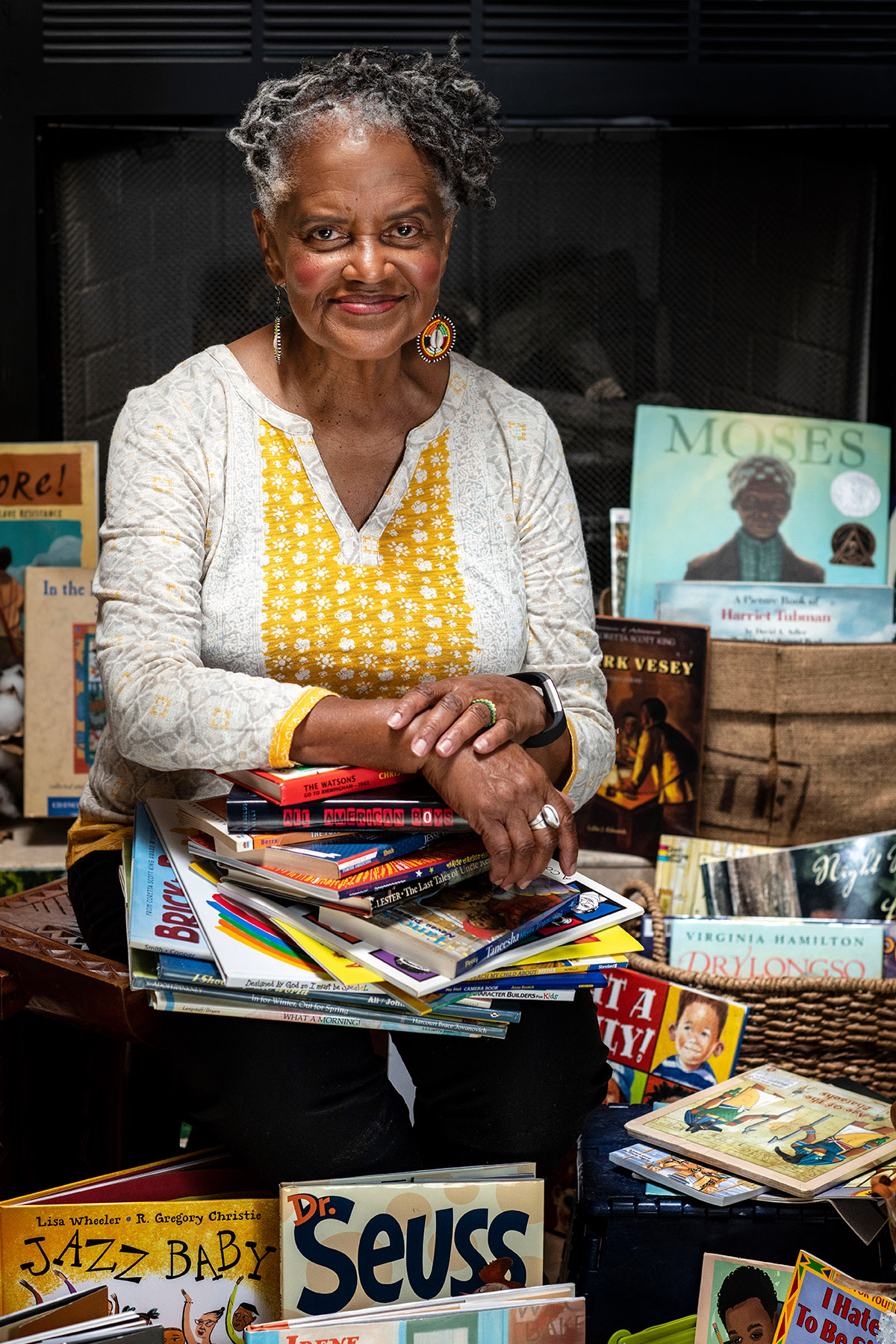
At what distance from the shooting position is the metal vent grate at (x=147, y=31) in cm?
225

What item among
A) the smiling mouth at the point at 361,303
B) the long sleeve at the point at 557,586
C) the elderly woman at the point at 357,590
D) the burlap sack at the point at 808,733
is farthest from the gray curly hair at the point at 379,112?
the burlap sack at the point at 808,733

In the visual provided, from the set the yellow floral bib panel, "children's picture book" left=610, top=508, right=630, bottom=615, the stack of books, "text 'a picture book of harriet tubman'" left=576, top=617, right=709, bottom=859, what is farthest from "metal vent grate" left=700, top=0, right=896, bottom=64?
the stack of books

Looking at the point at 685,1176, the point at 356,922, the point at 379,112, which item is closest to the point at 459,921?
the point at 356,922

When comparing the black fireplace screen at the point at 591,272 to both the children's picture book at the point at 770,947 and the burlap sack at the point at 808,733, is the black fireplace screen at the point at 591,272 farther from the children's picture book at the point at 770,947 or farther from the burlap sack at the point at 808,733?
the children's picture book at the point at 770,947

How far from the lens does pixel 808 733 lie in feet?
7.19

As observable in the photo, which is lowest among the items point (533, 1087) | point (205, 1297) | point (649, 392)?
point (205, 1297)

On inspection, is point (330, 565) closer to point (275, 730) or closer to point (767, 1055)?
point (275, 730)

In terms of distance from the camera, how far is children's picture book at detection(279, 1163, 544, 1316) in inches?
51.9

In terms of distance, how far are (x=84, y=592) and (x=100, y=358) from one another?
467 mm

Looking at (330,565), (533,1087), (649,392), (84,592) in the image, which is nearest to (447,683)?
(330,565)

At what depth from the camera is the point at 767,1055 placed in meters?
1.92

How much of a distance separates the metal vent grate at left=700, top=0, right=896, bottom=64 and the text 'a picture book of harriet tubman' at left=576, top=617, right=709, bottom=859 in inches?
42.0

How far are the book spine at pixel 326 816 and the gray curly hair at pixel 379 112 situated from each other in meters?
0.76

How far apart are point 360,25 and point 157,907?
170 cm
